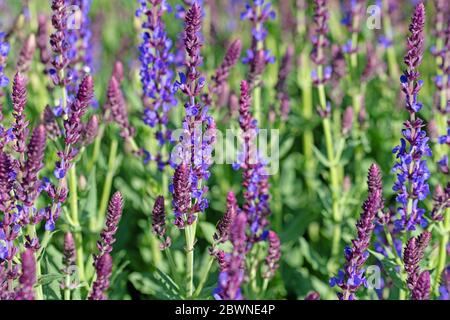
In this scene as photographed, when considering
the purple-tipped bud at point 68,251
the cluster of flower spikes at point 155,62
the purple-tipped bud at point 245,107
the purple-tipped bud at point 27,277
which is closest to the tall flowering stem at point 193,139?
the purple-tipped bud at point 245,107

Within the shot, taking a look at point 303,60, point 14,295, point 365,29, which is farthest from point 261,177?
point 365,29

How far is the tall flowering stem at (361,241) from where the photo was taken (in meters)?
3.35

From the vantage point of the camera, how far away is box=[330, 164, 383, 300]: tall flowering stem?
3354 mm

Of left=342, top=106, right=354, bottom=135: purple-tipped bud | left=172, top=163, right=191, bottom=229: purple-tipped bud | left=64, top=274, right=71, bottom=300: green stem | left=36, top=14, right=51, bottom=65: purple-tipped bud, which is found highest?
left=36, top=14, right=51, bottom=65: purple-tipped bud

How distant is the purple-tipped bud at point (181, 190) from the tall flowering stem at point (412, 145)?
Result: 1.14 meters

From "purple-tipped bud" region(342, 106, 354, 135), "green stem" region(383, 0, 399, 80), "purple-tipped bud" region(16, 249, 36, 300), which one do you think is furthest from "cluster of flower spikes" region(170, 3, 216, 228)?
"green stem" region(383, 0, 399, 80)

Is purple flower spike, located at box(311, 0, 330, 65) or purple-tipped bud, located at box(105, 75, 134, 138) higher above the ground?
purple flower spike, located at box(311, 0, 330, 65)

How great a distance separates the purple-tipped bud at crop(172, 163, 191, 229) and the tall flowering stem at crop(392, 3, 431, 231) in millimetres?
1141

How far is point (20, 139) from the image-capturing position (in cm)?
338

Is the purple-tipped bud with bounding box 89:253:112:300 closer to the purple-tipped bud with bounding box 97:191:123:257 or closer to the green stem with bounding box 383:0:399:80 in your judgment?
the purple-tipped bud with bounding box 97:191:123:257

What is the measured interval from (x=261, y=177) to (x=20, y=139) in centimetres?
146

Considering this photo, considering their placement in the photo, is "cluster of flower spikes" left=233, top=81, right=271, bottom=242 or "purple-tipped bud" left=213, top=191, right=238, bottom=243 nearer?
"purple-tipped bud" left=213, top=191, right=238, bottom=243

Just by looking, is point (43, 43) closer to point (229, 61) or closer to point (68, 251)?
point (229, 61)

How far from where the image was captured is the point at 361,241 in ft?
11.1
